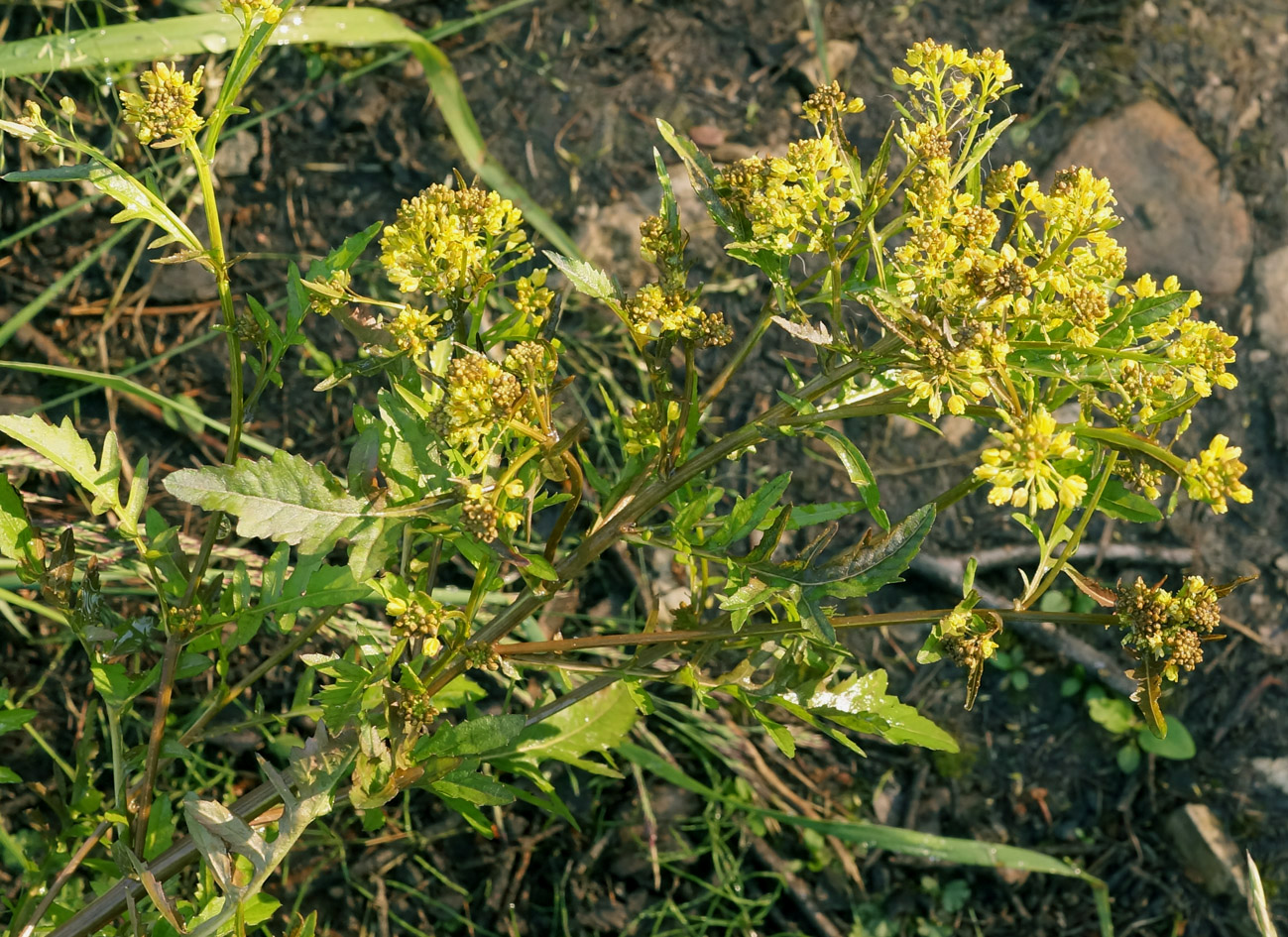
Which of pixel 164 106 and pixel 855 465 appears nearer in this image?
pixel 164 106

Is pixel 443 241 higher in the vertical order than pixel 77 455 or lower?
higher

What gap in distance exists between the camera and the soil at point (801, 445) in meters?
3.23

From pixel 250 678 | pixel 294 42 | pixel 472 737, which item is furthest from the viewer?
pixel 294 42

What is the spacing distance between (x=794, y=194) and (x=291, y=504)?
3.05 ft

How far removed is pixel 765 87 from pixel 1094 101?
1.12 meters

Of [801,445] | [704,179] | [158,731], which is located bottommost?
[158,731]

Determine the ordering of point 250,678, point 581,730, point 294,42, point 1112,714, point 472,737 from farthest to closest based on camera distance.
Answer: point 1112,714 < point 294,42 < point 581,730 < point 250,678 < point 472,737

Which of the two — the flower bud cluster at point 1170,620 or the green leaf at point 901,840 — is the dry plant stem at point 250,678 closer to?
the green leaf at point 901,840

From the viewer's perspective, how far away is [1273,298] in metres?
3.56

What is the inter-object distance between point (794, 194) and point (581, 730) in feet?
4.72

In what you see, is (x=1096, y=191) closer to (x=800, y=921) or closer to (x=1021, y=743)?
(x=1021, y=743)

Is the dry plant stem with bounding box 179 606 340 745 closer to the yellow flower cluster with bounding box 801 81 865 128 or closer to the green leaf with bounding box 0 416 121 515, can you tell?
the green leaf with bounding box 0 416 121 515

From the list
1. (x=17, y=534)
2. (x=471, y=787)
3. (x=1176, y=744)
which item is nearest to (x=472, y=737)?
(x=471, y=787)

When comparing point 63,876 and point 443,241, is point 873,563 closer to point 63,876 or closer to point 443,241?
point 443,241
